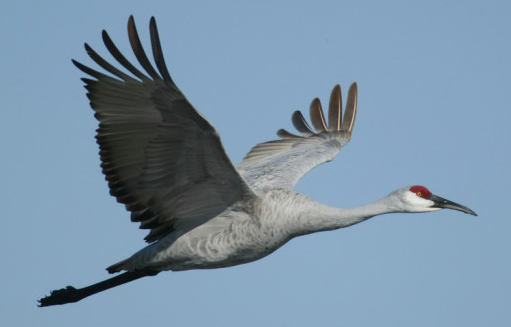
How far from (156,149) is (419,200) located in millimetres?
2819

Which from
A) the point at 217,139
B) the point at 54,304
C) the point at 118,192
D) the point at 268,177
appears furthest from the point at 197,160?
the point at 54,304

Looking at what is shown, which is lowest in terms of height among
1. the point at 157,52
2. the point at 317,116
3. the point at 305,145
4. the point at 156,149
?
the point at 156,149

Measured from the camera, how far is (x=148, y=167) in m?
8.41

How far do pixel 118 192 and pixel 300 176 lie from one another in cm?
275

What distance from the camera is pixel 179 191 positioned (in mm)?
8695

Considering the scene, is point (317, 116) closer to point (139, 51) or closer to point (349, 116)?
point (349, 116)

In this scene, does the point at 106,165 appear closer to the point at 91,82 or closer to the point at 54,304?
the point at 91,82

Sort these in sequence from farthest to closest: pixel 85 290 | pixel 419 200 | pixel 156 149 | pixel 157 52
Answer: pixel 85 290
pixel 419 200
pixel 156 149
pixel 157 52

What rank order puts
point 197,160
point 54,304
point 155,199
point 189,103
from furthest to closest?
point 54,304 < point 155,199 < point 197,160 < point 189,103

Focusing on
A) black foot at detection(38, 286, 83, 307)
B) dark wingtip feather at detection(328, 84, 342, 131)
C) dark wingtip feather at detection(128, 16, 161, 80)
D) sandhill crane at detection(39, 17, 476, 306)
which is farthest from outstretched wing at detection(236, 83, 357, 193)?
dark wingtip feather at detection(128, 16, 161, 80)

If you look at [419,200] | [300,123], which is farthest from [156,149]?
[300,123]

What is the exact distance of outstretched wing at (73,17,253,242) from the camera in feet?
25.5

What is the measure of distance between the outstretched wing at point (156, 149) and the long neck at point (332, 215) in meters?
0.65

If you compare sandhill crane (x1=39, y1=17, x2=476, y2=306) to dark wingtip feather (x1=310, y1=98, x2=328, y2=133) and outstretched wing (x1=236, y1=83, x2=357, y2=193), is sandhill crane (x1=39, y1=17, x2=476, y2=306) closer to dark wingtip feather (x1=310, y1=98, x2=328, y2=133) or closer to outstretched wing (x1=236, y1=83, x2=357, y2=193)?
outstretched wing (x1=236, y1=83, x2=357, y2=193)
